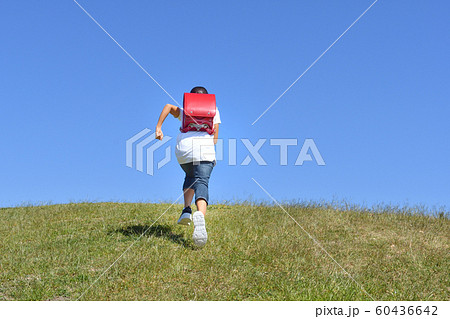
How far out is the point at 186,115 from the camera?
8352 mm

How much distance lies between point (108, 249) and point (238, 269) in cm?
270

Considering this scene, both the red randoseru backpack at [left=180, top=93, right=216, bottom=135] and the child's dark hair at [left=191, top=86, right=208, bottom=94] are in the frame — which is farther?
the child's dark hair at [left=191, top=86, right=208, bottom=94]

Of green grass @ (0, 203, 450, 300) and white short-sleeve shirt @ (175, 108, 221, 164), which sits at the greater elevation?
white short-sleeve shirt @ (175, 108, 221, 164)

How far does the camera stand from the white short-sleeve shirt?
328 inches

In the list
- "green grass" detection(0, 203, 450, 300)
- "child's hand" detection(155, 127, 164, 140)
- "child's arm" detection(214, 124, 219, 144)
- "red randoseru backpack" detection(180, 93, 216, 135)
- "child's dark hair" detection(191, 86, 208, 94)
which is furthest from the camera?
"child's dark hair" detection(191, 86, 208, 94)

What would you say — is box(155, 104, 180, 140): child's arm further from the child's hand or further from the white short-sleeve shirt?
the white short-sleeve shirt

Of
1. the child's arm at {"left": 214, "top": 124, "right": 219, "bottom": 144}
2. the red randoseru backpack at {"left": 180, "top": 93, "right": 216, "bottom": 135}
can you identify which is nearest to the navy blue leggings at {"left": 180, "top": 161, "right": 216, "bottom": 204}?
the child's arm at {"left": 214, "top": 124, "right": 219, "bottom": 144}

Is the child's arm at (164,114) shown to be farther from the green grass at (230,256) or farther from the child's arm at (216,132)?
the green grass at (230,256)

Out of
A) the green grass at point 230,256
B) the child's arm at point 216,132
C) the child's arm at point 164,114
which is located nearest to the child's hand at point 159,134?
the child's arm at point 164,114

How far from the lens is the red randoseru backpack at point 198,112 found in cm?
827

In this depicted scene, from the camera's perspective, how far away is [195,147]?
8367mm

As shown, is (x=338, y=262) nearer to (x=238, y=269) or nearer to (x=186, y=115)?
(x=238, y=269)

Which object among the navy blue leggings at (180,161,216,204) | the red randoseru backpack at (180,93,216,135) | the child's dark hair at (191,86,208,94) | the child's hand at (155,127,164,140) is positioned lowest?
the navy blue leggings at (180,161,216,204)
